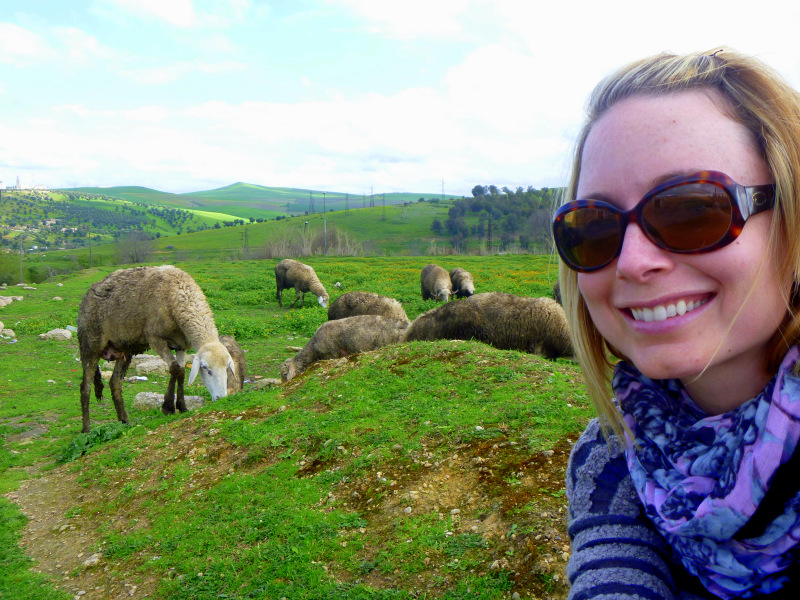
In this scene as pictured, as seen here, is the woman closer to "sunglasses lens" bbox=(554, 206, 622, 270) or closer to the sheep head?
"sunglasses lens" bbox=(554, 206, 622, 270)

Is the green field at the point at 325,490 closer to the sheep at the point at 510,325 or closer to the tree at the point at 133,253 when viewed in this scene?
the sheep at the point at 510,325

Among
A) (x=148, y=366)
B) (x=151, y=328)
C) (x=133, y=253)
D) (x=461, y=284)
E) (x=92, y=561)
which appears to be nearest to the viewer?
(x=92, y=561)

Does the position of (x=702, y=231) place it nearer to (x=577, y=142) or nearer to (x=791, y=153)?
(x=791, y=153)

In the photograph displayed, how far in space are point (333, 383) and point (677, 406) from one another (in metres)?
5.98

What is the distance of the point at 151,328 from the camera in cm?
859

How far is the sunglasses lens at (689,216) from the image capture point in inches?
44.9

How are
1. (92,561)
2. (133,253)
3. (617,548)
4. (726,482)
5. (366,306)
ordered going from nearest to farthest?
(726,482), (617,548), (92,561), (366,306), (133,253)

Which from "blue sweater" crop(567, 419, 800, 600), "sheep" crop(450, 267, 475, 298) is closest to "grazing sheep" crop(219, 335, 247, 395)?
"blue sweater" crop(567, 419, 800, 600)

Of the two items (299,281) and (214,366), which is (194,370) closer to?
(214,366)

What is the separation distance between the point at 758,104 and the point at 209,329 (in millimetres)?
8701

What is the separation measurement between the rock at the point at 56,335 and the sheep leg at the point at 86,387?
9019 millimetres

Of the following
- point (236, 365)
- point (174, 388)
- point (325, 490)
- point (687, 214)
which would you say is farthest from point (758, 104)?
point (236, 365)

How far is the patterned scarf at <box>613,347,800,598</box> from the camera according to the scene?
1.05 m

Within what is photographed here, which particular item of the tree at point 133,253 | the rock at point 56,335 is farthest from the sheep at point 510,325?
the tree at point 133,253
